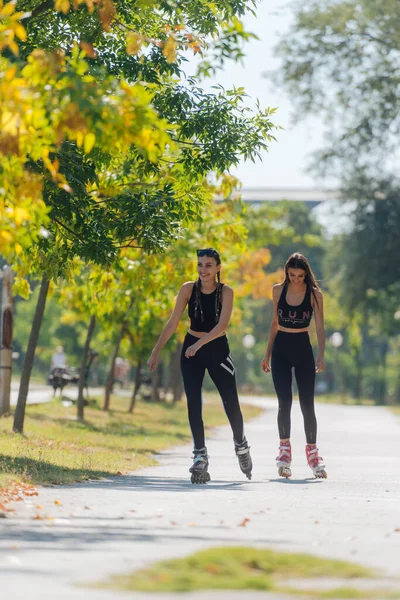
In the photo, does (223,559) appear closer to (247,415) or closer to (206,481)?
(206,481)

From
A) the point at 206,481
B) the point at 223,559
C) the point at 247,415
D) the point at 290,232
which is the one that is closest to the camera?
the point at 223,559

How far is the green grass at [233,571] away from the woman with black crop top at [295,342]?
17.2 ft

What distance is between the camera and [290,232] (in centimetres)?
4228

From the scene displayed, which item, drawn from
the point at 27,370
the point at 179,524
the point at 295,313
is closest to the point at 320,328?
the point at 295,313

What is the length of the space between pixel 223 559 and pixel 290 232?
36763mm

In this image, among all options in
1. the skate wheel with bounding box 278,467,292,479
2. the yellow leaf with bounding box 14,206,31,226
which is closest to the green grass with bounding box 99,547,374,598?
the yellow leaf with bounding box 14,206,31,226

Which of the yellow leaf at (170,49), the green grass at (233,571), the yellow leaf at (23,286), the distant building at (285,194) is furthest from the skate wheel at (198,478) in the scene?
the distant building at (285,194)

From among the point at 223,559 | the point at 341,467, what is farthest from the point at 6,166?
the point at 341,467

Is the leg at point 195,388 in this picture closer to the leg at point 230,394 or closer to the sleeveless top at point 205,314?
the leg at point 230,394

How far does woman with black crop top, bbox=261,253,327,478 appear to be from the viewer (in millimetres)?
11320

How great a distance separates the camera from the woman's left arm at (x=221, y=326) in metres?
10.4

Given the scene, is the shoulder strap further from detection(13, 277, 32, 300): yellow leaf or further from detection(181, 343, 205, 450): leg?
detection(13, 277, 32, 300): yellow leaf

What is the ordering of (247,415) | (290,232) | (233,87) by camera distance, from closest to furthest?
(233,87)
(247,415)
(290,232)

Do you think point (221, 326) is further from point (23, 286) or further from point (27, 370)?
point (27, 370)
